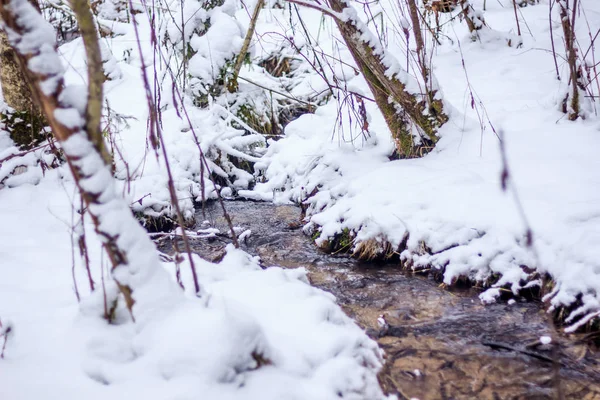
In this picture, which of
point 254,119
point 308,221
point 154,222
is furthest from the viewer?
point 254,119

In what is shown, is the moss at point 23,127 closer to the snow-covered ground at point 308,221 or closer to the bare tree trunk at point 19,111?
the bare tree trunk at point 19,111

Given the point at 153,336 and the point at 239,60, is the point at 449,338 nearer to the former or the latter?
the point at 153,336

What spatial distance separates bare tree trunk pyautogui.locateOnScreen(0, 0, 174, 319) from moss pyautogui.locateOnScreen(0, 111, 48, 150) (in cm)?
349

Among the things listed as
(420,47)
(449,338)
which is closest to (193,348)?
(449,338)

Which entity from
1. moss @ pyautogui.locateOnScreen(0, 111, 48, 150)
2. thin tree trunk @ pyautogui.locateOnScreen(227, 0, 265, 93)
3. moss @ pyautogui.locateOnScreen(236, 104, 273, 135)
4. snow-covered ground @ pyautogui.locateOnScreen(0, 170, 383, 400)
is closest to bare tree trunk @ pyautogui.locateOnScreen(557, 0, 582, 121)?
Answer: snow-covered ground @ pyautogui.locateOnScreen(0, 170, 383, 400)

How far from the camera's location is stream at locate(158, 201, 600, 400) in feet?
6.50

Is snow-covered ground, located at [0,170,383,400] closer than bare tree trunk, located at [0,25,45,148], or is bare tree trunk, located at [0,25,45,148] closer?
snow-covered ground, located at [0,170,383,400]

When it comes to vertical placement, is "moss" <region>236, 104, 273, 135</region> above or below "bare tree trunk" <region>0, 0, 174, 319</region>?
below

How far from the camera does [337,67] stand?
286 inches

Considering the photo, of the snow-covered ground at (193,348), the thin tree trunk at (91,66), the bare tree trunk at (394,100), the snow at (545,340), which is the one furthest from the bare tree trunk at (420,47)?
the thin tree trunk at (91,66)

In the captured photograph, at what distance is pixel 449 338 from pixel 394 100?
251 centimetres

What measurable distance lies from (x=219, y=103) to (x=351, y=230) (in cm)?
321

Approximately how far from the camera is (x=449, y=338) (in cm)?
240

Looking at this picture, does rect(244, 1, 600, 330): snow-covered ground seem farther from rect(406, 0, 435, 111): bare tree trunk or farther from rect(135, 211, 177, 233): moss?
rect(135, 211, 177, 233): moss
